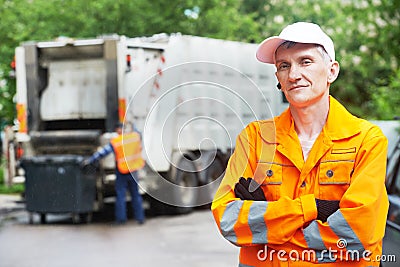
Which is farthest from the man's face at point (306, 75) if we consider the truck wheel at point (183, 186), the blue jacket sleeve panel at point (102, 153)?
the blue jacket sleeve panel at point (102, 153)

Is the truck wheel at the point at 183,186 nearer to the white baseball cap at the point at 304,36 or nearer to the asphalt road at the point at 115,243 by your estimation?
the white baseball cap at the point at 304,36

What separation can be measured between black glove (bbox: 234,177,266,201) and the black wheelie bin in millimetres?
9621

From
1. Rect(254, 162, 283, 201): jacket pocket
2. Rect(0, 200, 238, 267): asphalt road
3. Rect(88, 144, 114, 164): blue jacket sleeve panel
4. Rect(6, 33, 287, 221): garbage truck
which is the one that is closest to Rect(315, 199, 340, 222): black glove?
Rect(254, 162, 283, 201): jacket pocket

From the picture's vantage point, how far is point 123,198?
1226 cm

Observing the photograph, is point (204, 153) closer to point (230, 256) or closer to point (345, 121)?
point (345, 121)

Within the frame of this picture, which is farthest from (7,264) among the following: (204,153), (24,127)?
(204,153)

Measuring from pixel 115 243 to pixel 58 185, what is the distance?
90.7 inches

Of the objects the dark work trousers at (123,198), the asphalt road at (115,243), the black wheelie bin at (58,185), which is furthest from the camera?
the dark work trousers at (123,198)

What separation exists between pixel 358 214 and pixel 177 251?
709cm

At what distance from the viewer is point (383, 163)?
2.52 metres

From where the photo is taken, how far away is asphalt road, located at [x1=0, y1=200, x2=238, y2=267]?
28.7 feet

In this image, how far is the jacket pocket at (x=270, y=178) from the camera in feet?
8.52

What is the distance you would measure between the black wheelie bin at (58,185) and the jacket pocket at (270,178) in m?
9.66

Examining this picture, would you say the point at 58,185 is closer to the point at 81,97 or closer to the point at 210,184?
the point at 81,97
